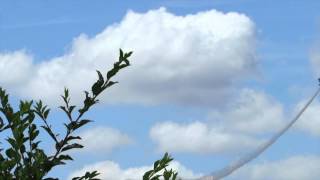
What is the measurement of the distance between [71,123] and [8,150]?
47.4 inches

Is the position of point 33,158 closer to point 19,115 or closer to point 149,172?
point 19,115

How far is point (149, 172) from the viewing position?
47.8 feet

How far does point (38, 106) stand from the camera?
15.5 meters

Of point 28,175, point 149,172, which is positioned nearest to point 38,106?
point 28,175

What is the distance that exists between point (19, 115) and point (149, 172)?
2.61 meters

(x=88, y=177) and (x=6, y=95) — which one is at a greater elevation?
(x=6, y=95)

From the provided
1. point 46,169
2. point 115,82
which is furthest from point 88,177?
point 115,82

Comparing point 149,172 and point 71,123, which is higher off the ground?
point 71,123

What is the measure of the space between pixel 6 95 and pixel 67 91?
114cm

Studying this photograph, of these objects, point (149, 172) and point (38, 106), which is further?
point (38, 106)

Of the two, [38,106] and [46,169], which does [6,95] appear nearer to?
[38,106]

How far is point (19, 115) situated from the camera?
50.0ft

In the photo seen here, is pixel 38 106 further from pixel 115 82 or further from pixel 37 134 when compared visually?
pixel 115 82

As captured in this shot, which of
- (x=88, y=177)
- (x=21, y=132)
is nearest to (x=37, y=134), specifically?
(x=21, y=132)
